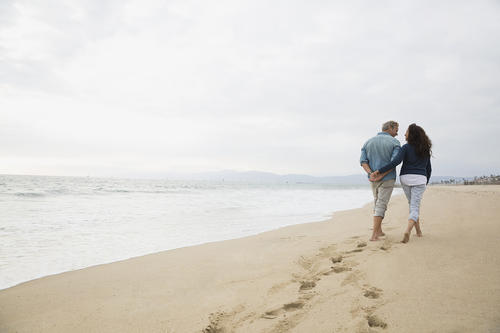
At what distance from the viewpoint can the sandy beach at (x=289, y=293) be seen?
1.95m

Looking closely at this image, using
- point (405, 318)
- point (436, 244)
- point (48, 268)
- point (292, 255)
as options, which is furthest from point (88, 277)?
point (436, 244)

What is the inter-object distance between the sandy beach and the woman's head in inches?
49.4

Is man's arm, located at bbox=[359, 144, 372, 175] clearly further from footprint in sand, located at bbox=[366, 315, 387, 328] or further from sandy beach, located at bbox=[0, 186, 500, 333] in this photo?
footprint in sand, located at bbox=[366, 315, 387, 328]

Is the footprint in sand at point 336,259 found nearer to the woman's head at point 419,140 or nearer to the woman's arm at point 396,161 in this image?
the woman's arm at point 396,161

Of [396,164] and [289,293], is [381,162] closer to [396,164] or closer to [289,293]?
[396,164]

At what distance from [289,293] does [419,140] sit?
10.2 ft

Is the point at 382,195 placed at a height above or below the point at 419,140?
below

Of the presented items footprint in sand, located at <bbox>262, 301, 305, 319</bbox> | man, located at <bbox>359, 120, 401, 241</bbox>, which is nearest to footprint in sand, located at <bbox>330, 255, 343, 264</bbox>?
man, located at <bbox>359, 120, 401, 241</bbox>

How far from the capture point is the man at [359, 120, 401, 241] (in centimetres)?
427

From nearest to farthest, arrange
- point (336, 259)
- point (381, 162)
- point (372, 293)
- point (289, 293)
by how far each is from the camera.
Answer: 1. point (372, 293)
2. point (289, 293)
3. point (336, 259)
4. point (381, 162)

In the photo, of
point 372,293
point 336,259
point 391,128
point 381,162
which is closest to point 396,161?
point 381,162

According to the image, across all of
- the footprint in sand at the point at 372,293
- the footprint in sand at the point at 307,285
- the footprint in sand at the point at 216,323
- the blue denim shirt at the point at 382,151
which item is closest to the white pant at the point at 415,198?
the blue denim shirt at the point at 382,151

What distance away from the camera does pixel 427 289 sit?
7.38 ft

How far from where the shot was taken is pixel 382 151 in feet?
14.2
